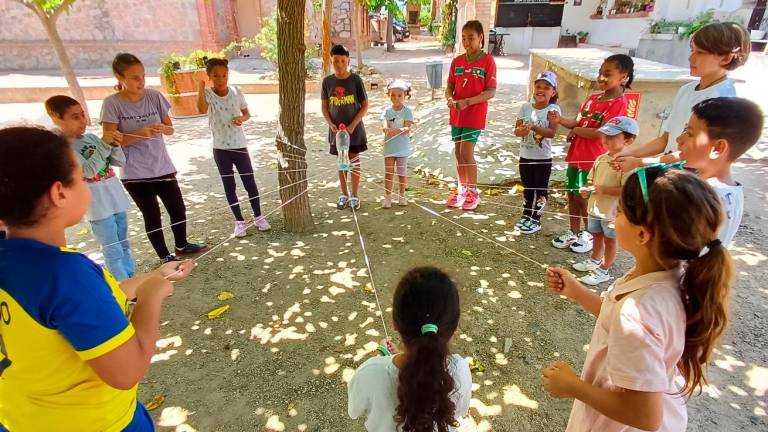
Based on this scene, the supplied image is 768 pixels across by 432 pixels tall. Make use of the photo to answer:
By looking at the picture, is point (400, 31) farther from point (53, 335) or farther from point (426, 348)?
point (53, 335)

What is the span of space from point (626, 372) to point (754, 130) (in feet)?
4.84

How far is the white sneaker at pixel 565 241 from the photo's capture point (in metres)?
4.04

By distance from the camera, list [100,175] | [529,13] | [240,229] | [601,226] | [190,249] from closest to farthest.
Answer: [100,175], [601,226], [190,249], [240,229], [529,13]

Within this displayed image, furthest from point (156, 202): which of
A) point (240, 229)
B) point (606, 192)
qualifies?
point (606, 192)

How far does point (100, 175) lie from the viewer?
310 centimetres

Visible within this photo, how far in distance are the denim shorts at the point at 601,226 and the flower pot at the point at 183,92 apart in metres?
9.97

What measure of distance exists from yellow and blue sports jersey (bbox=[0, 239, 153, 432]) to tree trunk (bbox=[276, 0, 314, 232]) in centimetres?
319

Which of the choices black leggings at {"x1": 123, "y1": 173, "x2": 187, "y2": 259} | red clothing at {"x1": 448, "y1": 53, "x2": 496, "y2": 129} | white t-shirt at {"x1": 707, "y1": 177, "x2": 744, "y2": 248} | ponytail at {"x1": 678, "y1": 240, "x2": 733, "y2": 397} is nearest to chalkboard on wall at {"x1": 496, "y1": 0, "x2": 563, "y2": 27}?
red clothing at {"x1": 448, "y1": 53, "x2": 496, "y2": 129}

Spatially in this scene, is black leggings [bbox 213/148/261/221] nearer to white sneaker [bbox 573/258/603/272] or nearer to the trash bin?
white sneaker [bbox 573/258/603/272]

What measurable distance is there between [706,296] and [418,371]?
33.3 inches

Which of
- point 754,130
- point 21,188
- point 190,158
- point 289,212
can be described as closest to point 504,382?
point 754,130

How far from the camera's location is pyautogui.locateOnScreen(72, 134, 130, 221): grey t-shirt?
3012 millimetres

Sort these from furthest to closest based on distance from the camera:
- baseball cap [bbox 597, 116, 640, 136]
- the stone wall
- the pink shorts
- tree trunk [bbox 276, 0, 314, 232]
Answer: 1. the stone wall
2. the pink shorts
3. tree trunk [bbox 276, 0, 314, 232]
4. baseball cap [bbox 597, 116, 640, 136]

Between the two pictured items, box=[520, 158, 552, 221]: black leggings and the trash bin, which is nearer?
box=[520, 158, 552, 221]: black leggings
